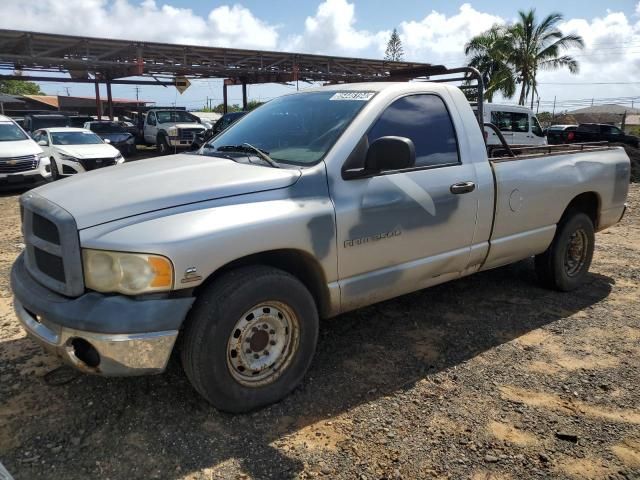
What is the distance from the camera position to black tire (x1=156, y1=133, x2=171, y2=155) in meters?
20.8

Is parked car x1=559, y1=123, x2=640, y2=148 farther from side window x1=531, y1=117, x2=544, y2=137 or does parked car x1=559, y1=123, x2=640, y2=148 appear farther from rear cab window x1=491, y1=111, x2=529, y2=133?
rear cab window x1=491, y1=111, x2=529, y2=133

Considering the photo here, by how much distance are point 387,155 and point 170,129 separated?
18.7 metres

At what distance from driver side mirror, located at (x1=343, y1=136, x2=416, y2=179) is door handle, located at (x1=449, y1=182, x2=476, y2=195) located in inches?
25.7

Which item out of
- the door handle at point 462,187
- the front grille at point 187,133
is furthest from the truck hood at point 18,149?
the door handle at point 462,187

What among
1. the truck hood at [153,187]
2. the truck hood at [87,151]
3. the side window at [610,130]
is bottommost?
the truck hood at [87,151]

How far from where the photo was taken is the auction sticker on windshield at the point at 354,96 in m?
3.54

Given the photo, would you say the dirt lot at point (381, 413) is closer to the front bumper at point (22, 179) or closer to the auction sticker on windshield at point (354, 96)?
the auction sticker on windshield at point (354, 96)

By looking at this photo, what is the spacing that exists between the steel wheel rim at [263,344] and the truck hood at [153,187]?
0.68 meters

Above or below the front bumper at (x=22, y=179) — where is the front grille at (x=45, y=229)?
above

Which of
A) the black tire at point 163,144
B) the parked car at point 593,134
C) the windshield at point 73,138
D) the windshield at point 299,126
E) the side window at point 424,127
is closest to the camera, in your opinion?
the windshield at point 299,126

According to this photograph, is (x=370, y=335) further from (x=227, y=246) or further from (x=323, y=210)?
(x=227, y=246)

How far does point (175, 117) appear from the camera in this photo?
21812 mm

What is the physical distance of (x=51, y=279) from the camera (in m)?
2.75

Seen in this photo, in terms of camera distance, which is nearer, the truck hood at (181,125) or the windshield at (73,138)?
the windshield at (73,138)
